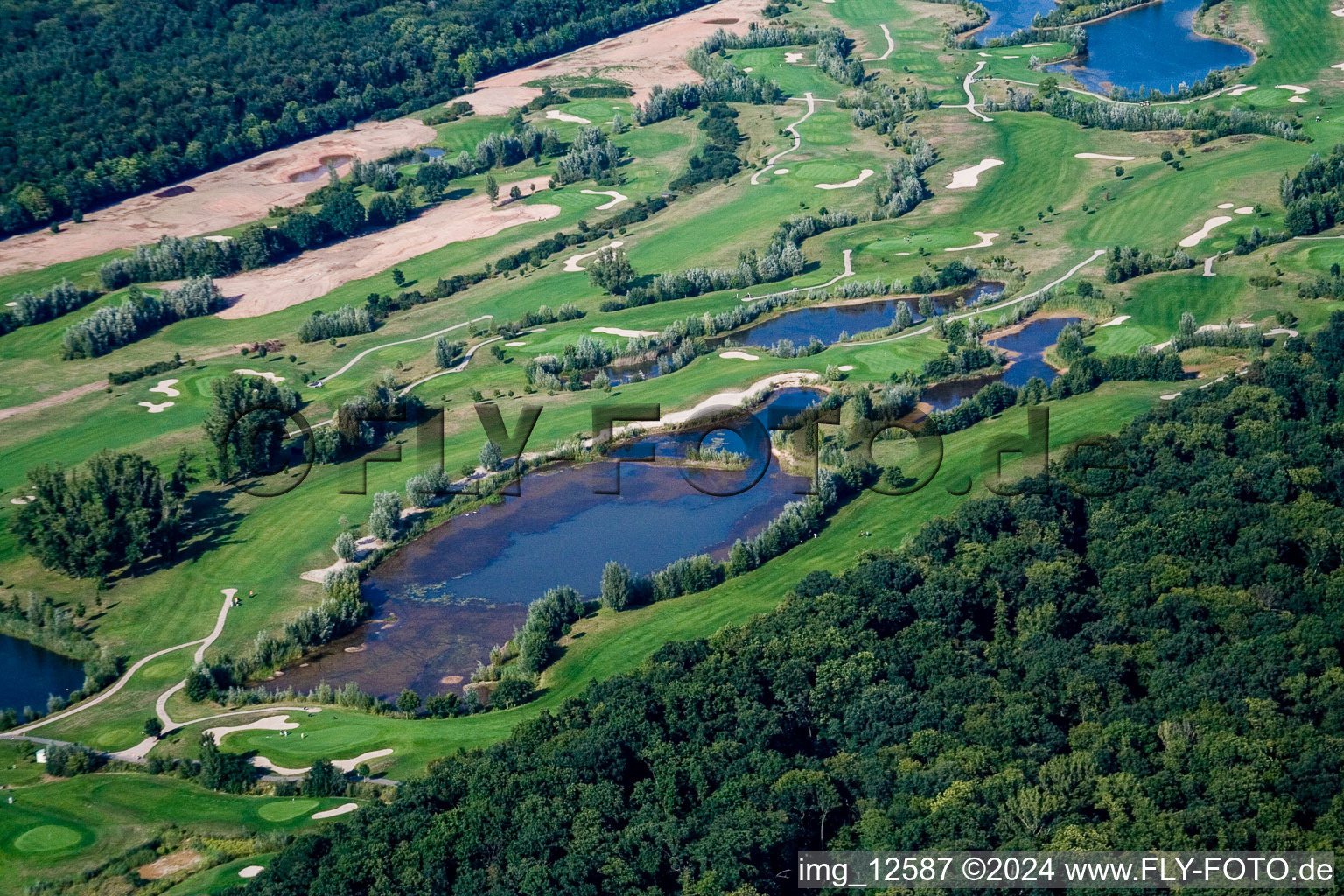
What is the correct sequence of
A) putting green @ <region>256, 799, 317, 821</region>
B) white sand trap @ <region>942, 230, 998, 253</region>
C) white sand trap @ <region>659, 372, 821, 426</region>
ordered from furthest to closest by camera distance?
white sand trap @ <region>942, 230, 998, 253</region> → white sand trap @ <region>659, 372, 821, 426</region> → putting green @ <region>256, 799, 317, 821</region>

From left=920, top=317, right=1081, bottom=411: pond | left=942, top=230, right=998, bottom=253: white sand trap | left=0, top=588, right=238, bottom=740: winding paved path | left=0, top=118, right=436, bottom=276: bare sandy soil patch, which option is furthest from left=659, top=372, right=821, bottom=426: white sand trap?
left=0, top=118, right=436, bottom=276: bare sandy soil patch

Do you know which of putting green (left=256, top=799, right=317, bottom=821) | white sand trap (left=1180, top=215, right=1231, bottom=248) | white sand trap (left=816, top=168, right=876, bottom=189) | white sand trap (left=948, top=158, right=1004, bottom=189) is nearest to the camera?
A: putting green (left=256, top=799, right=317, bottom=821)

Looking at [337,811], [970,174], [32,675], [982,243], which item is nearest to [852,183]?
[970,174]

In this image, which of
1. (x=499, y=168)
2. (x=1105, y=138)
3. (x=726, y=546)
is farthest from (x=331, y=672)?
(x=1105, y=138)

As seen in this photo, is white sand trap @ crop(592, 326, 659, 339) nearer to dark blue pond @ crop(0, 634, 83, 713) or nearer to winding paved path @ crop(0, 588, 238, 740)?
winding paved path @ crop(0, 588, 238, 740)

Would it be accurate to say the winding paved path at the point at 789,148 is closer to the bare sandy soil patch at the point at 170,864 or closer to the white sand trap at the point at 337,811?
the white sand trap at the point at 337,811

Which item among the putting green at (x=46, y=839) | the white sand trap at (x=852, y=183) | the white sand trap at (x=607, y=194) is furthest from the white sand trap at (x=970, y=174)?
the putting green at (x=46, y=839)
